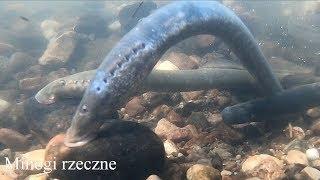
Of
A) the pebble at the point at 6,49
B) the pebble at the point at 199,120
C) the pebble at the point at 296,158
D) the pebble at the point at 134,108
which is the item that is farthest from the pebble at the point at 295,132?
the pebble at the point at 6,49

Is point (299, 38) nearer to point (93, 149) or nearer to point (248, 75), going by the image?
point (248, 75)

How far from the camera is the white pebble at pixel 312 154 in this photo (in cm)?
499

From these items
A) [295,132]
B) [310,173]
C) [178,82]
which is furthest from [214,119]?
[310,173]

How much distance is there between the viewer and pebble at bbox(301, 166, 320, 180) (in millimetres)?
4262

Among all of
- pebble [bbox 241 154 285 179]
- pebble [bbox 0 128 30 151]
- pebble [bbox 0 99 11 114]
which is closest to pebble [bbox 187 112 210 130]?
pebble [bbox 241 154 285 179]

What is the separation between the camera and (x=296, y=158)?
4.91m

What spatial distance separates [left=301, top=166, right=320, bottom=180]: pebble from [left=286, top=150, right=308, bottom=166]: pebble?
0.38 m

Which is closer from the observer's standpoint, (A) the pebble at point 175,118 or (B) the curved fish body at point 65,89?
(A) the pebble at point 175,118

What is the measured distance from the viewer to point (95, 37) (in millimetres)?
16688

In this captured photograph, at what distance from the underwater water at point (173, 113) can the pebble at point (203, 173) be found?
0.04ft

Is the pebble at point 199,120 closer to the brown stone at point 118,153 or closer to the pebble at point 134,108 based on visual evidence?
the pebble at point 134,108

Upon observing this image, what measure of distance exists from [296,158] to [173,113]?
2.54 metres

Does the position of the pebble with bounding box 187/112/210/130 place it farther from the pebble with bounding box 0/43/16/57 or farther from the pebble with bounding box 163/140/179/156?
the pebble with bounding box 0/43/16/57

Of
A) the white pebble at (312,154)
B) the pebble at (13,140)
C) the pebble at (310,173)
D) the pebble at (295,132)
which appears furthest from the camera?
the pebble at (13,140)
